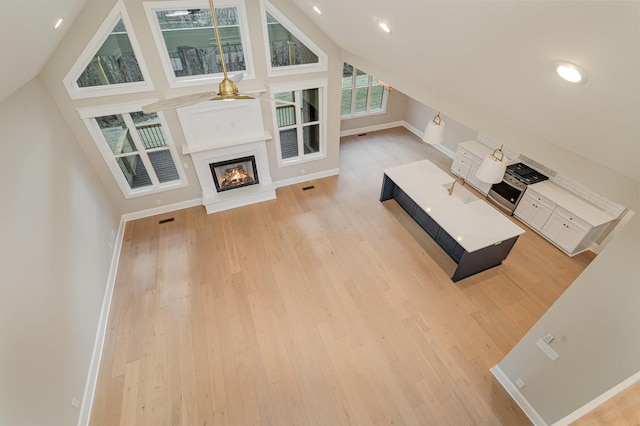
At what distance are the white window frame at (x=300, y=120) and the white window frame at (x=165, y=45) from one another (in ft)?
2.19

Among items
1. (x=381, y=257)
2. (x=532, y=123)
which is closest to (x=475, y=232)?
(x=381, y=257)

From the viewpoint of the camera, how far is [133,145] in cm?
512

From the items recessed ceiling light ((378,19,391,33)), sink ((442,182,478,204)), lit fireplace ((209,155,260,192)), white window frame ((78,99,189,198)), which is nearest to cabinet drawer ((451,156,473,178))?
sink ((442,182,478,204))

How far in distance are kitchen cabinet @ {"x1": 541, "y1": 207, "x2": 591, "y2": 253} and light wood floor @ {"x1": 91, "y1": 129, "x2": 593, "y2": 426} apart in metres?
0.21

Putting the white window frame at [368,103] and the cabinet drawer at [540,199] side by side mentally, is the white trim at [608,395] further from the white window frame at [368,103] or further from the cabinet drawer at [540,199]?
the white window frame at [368,103]

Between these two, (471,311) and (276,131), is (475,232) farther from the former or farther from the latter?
(276,131)

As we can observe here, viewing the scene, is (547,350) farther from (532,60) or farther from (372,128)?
(372,128)

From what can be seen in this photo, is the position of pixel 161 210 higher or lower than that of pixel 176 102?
lower

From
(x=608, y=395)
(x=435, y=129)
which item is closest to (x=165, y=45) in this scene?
(x=435, y=129)

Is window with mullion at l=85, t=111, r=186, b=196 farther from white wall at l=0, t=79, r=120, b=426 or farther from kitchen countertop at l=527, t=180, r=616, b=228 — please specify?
kitchen countertop at l=527, t=180, r=616, b=228

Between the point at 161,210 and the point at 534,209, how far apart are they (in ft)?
23.6

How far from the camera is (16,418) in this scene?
2.09 m

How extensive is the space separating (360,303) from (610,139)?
127 inches

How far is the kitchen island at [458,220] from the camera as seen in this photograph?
412 centimetres
